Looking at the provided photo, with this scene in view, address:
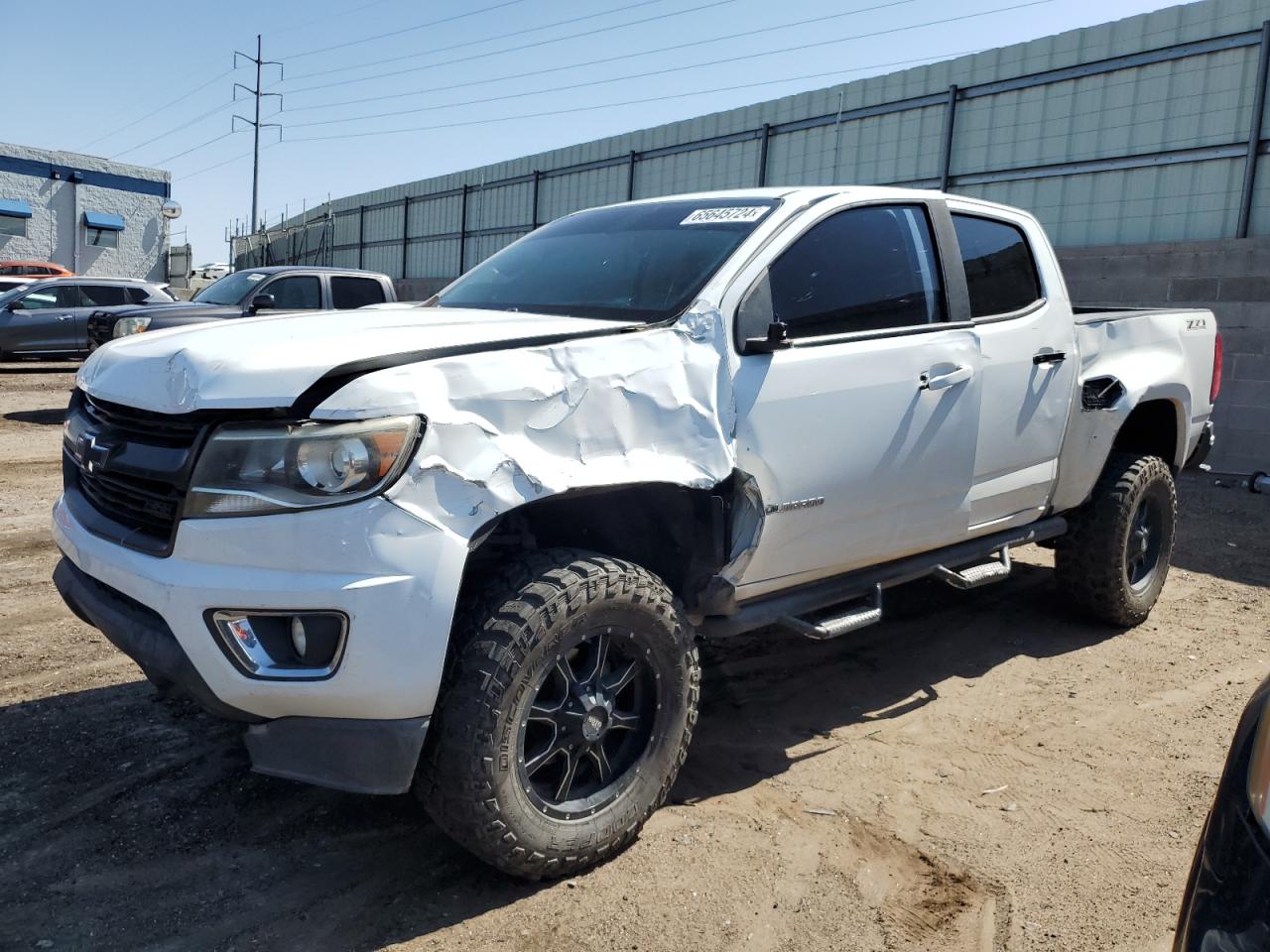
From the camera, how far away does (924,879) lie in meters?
2.84

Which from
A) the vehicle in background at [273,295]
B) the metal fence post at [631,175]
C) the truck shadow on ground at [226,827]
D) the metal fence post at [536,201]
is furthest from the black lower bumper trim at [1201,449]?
the metal fence post at [536,201]

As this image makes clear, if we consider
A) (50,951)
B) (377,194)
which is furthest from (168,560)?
(377,194)

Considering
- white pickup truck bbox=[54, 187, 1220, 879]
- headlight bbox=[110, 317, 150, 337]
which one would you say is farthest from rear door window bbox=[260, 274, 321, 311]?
white pickup truck bbox=[54, 187, 1220, 879]

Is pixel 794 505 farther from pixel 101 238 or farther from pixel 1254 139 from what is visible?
pixel 101 238

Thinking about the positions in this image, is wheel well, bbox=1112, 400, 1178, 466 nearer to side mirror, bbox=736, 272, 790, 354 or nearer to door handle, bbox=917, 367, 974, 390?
door handle, bbox=917, 367, 974, 390

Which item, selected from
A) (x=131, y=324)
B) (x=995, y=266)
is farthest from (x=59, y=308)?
(x=995, y=266)

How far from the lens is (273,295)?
35.1 ft

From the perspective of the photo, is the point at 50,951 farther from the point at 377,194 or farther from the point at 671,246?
the point at 377,194

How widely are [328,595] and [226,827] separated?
43.4 inches

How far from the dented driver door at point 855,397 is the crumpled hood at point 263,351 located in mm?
583

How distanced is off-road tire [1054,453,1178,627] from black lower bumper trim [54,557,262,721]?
3934 millimetres

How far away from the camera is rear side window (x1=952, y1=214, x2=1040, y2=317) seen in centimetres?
413

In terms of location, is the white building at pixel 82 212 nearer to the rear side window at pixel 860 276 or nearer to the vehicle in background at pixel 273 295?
the vehicle in background at pixel 273 295

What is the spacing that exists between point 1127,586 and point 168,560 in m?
4.34
